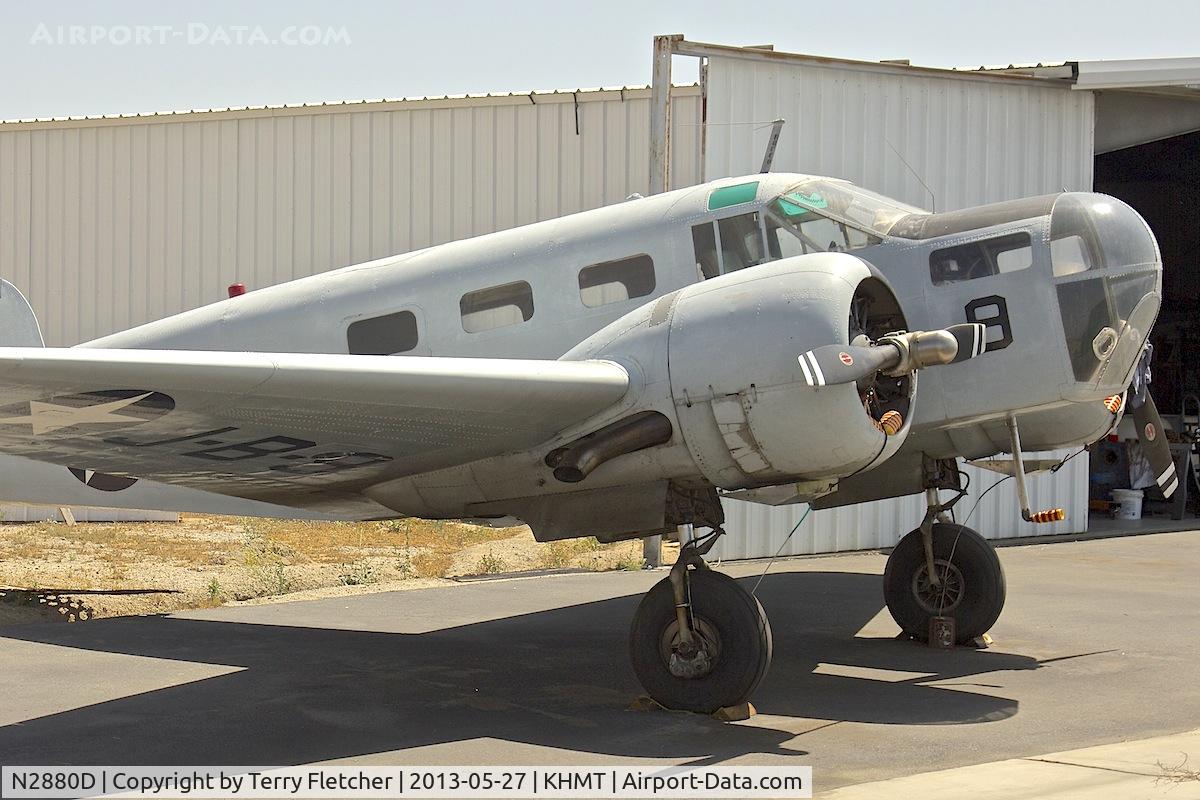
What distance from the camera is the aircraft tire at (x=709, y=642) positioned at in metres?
7.11

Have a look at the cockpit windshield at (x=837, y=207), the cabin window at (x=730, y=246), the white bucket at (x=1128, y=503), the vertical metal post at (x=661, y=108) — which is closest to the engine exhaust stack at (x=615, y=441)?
the cabin window at (x=730, y=246)

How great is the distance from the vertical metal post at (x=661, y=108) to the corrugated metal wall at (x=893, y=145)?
0.92 meters

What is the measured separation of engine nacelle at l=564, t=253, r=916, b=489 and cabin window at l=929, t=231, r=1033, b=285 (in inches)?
34.1

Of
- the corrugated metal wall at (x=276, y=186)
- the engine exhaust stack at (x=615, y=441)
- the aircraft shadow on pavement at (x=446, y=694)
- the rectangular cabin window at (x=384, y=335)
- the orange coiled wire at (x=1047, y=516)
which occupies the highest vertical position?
the corrugated metal wall at (x=276, y=186)

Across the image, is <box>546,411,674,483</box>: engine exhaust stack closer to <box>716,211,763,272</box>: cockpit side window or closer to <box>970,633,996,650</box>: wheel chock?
<box>716,211,763,272</box>: cockpit side window

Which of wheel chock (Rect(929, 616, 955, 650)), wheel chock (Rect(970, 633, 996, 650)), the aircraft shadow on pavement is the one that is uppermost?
wheel chock (Rect(929, 616, 955, 650))

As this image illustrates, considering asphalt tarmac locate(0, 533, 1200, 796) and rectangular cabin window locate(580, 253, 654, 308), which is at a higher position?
rectangular cabin window locate(580, 253, 654, 308)

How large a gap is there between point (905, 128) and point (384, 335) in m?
9.43

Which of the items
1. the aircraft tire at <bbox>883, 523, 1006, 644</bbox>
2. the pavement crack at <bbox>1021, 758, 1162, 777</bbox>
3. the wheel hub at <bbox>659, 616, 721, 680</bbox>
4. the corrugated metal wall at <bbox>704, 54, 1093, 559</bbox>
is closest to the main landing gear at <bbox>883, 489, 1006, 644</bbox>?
the aircraft tire at <bbox>883, 523, 1006, 644</bbox>

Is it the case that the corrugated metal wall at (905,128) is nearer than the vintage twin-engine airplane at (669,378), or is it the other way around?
the vintage twin-engine airplane at (669,378)

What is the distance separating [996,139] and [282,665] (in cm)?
1170

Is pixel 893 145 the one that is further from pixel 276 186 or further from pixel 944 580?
pixel 276 186

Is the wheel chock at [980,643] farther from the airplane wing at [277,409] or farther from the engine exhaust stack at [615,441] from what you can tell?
the airplane wing at [277,409]

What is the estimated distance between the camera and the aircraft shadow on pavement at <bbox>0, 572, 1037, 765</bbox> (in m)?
6.73
